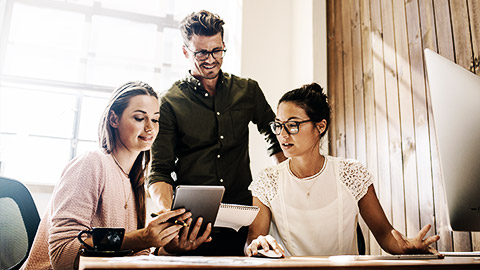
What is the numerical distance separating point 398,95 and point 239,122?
84cm

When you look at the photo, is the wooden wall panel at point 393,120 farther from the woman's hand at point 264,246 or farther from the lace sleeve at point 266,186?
the woman's hand at point 264,246

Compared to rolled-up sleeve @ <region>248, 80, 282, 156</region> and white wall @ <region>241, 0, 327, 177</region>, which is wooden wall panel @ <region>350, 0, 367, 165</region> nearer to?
white wall @ <region>241, 0, 327, 177</region>

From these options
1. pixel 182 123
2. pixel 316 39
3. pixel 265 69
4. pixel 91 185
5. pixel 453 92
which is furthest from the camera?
pixel 265 69

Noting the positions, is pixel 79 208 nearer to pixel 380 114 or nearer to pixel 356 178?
pixel 356 178

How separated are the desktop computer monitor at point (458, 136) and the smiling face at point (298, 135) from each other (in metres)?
0.88

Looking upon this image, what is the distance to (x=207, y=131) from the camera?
200cm

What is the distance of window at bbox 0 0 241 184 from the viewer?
309 cm

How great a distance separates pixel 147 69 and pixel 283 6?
1.17 meters

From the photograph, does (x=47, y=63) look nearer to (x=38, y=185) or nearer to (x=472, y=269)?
(x=38, y=185)

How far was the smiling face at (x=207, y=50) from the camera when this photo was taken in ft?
6.15

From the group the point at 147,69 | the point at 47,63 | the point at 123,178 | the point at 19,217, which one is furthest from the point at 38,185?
the point at 123,178

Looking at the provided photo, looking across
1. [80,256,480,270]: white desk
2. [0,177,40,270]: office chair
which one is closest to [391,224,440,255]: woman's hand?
[80,256,480,270]: white desk

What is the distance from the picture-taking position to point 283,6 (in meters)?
3.40

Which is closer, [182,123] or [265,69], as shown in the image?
[182,123]
